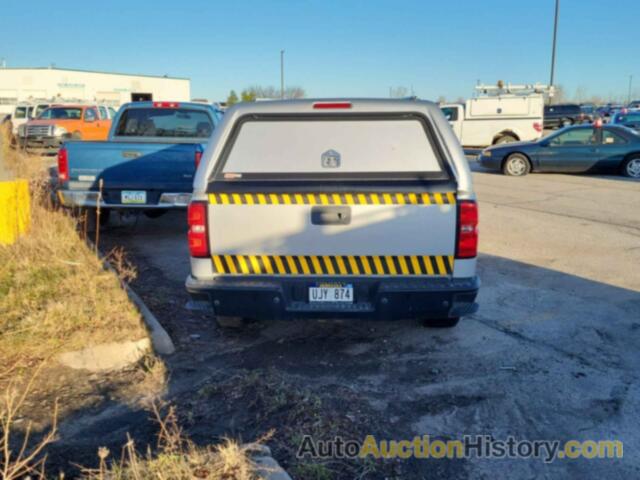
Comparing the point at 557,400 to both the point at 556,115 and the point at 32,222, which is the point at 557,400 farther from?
the point at 556,115

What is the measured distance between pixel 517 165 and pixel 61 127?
17.7 m

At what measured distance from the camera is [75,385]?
4266 mm

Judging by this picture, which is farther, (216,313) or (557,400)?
(216,313)

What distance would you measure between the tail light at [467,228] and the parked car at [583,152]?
13.6 meters

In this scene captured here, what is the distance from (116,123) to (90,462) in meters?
7.66

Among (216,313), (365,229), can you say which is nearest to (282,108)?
(365,229)

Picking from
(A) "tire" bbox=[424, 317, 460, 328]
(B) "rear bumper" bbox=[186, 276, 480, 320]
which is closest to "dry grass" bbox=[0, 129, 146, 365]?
(B) "rear bumper" bbox=[186, 276, 480, 320]

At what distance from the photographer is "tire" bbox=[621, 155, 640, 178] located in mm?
15859

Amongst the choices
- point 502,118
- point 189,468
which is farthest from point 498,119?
point 189,468

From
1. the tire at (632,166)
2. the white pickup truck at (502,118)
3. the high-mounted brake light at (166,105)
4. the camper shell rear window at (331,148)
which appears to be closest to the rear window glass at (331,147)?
the camper shell rear window at (331,148)

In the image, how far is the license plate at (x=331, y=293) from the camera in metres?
4.25

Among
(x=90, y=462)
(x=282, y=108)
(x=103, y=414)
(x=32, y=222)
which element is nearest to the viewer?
(x=90, y=462)

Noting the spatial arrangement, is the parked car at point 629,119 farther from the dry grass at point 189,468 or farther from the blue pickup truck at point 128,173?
the dry grass at point 189,468

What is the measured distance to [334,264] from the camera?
4.24 meters
